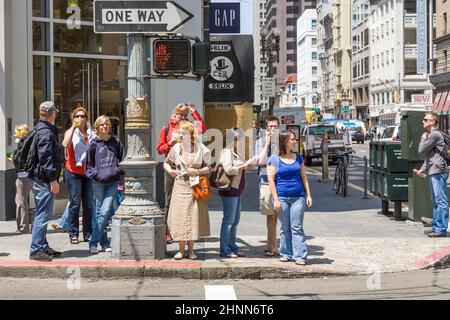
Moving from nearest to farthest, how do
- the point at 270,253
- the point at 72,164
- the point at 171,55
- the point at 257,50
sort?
1. the point at 171,55
2. the point at 270,253
3. the point at 72,164
4. the point at 257,50

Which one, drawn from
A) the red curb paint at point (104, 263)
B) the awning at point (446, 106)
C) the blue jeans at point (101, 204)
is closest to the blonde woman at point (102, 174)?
the blue jeans at point (101, 204)

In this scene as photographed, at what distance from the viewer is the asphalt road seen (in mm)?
7586

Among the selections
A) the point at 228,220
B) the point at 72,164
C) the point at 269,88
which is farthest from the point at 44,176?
the point at 269,88

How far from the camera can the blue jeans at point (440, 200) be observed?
1112 cm

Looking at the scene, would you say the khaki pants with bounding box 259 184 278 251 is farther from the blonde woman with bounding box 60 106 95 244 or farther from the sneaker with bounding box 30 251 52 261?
the sneaker with bounding box 30 251 52 261

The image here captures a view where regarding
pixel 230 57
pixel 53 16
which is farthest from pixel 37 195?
pixel 230 57

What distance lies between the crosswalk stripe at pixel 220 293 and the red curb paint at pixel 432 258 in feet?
8.79

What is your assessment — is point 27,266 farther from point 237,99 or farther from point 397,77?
point 397,77

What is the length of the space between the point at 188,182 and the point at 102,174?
1223 millimetres

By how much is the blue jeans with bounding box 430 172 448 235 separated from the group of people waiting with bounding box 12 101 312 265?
8.06ft

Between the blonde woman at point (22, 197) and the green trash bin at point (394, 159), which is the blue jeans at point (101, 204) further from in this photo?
the green trash bin at point (394, 159)

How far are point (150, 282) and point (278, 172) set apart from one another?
82.8 inches

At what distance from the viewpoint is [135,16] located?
909 cm

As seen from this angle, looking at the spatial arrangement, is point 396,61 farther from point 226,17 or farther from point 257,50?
point 226,17
